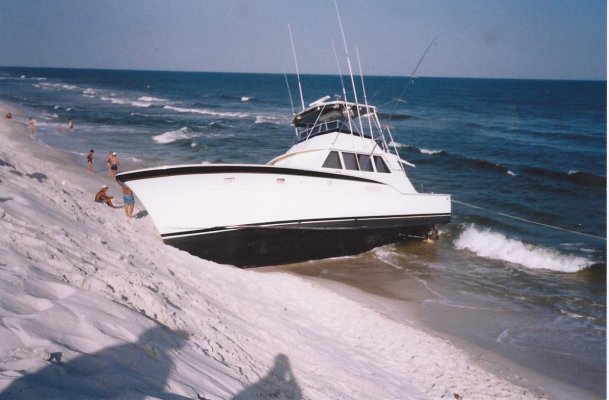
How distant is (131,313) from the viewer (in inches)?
181

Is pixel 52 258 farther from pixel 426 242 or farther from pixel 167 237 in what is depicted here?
pixel 426 242

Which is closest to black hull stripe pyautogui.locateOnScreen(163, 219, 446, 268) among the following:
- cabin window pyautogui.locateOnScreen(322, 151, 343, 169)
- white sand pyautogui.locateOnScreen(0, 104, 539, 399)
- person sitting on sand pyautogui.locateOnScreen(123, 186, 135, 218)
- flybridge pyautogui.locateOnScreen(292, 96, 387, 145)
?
white sand pyautogui.locateOnScreen(0, 104, 539, 399)

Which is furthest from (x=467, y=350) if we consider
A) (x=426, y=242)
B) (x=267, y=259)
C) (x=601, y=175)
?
(x=601, y=175)

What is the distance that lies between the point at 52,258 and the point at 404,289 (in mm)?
8773

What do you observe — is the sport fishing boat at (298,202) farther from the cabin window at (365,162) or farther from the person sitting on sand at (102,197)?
the person sitting on sand at (102,197)

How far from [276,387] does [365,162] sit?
8.80m

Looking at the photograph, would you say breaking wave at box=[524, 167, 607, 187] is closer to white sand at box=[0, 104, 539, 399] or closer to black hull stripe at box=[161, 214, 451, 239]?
black hull stripe at box=[161, 214, 451, 239]

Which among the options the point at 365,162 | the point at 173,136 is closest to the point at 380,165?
the point at 365,162

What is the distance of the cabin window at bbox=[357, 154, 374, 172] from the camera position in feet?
41.4

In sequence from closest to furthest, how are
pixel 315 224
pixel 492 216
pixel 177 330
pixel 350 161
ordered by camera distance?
pixel 177 330, pixel 315 224, pixel 350 161, pixel 492 216

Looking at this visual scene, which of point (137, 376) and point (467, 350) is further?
point (467, 350)

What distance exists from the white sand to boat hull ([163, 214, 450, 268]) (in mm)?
1173

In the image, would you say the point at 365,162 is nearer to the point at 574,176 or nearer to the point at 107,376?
the point at 107,376

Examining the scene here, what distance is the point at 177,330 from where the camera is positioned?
501 cm
